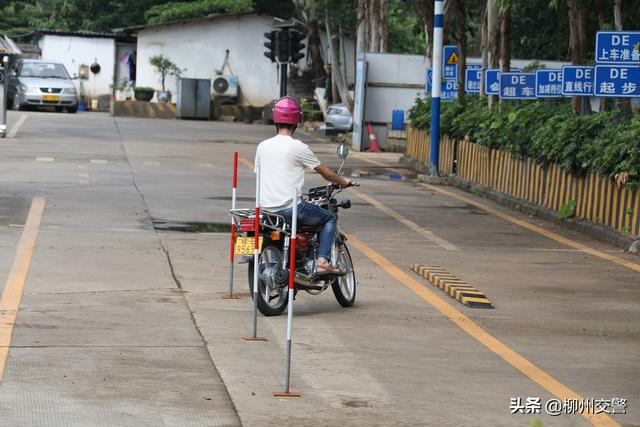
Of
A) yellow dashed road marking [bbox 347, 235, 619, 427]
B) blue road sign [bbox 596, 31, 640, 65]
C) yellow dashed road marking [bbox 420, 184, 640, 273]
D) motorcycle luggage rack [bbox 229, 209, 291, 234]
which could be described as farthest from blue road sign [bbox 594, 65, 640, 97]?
motorcycle luggage rack [bbox 229, 209, 291, 234]

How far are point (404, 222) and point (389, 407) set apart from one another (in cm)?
1058

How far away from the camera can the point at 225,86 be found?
176 feet

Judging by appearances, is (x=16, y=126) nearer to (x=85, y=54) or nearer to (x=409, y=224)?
(x=85, y=54)

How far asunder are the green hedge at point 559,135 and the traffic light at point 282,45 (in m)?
3.73

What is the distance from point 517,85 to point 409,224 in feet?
21.9

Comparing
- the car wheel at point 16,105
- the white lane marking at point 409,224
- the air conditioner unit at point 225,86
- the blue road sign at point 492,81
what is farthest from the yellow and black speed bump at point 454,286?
the air conditioner unit at point 225,86

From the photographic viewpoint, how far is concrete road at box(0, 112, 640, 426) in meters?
7.59

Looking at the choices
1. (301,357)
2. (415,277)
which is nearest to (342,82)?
(415,277)

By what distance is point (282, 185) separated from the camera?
34.9 ft

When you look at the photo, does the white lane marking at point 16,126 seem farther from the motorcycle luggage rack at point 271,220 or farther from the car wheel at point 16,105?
the motorcycle luggage rack at point 271,220

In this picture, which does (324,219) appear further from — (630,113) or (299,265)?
(630,113)

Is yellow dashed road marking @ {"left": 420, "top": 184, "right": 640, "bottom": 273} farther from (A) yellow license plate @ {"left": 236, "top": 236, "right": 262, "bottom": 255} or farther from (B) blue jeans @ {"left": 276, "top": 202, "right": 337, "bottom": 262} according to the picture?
(A) yellow license plate @ {"left": 236, "top": 236, "right": 262, "bottom": 255}

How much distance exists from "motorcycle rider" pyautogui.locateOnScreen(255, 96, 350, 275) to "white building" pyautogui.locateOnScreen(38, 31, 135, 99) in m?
46.4

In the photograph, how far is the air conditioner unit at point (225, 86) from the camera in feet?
175
